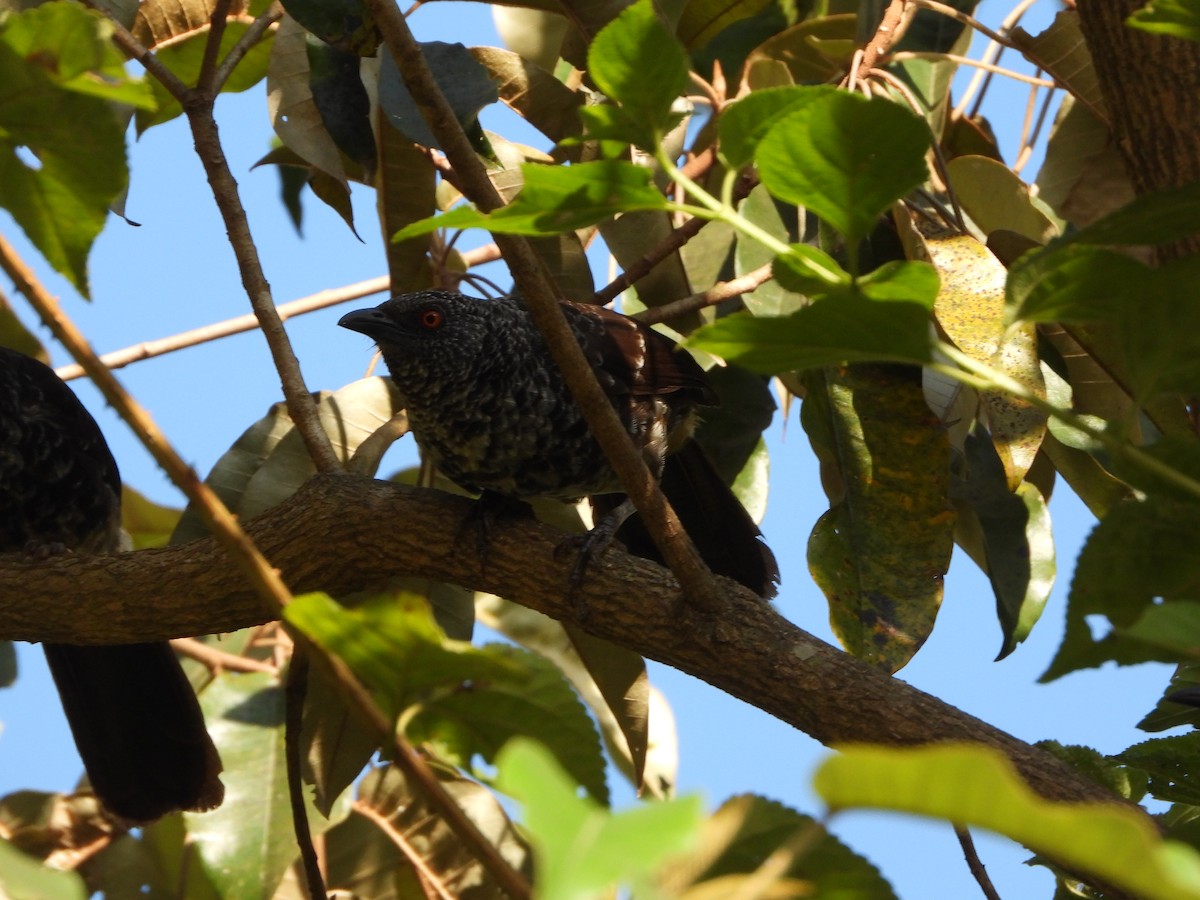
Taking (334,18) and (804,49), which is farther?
(804,49)

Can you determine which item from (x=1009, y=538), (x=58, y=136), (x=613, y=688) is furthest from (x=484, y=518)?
(x=58, y=136)

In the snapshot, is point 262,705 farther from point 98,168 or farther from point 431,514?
point 98,168

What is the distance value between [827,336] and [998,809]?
1.82 ft

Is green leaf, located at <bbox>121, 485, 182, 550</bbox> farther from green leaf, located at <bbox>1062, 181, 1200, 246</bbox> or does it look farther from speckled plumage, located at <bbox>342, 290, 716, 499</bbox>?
green leaf, located at <bbox>1062, 181, 1200, 246</bbox>

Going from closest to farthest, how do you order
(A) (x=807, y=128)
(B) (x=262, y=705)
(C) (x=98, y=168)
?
(A) (x=807, y=128) < (C) (x=98, y=168) < (B) (x=262, y=705)

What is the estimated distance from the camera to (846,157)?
1188 mm

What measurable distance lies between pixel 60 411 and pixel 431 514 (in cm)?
167

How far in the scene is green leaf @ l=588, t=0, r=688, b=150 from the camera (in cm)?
123

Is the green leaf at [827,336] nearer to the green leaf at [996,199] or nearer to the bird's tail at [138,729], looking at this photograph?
the green leaf at [996,199]

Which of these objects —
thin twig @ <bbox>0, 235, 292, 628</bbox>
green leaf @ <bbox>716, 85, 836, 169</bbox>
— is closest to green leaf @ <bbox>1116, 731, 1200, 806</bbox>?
green leaf @ <bbox>716, 85, 836, 169</bbox>

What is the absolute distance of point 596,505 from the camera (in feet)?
12.6

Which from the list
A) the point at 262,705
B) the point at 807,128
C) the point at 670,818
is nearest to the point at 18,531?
the point at 262,705

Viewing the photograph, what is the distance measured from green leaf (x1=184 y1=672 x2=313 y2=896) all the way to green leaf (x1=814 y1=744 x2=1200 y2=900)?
116 inches

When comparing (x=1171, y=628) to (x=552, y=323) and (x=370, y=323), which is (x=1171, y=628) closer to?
(x=552, y=323)
